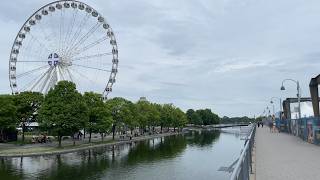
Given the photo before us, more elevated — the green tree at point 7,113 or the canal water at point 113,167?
the green tree at point 7,113

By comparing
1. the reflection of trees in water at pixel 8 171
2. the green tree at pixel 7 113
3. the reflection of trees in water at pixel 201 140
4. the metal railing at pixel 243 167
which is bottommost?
the reflection of trees in water at pixel 8 171

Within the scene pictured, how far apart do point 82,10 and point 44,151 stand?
33456mm

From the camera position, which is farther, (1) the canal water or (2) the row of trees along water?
(2) the row of trees along water

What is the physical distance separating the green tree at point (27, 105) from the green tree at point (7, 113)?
2.72 metres

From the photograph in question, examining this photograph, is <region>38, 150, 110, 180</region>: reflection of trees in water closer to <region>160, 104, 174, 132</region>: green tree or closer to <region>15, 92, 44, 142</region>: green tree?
<region>15, 92, 44, 142</region>: green tree

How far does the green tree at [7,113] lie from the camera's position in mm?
77312

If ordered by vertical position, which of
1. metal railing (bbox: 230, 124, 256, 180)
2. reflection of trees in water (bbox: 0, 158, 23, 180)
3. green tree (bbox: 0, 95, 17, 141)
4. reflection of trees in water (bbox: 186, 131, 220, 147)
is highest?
green tree (bbox: 0, 95, 17, 141)

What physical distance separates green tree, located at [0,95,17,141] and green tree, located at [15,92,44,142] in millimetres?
2716

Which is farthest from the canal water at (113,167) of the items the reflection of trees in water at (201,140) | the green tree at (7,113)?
the reflection of trees in water at (201,140)

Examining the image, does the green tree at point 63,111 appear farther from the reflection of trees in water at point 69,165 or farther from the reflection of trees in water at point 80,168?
the reflection of trees in water at point 80,168

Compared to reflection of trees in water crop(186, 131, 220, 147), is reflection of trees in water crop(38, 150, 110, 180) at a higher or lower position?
lower

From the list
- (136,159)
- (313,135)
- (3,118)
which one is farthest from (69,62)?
(313,135)

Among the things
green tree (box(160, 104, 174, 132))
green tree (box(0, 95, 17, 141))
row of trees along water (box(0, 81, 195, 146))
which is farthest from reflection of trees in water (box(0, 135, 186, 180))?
green tree (box(160, 104, 174, 132))

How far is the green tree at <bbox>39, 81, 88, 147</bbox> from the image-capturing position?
245 ft
